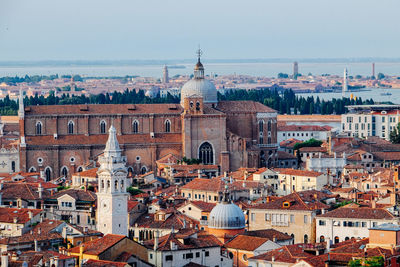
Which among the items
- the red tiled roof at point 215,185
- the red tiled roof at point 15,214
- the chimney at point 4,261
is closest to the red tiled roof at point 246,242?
the red tiled roof at point 15,214

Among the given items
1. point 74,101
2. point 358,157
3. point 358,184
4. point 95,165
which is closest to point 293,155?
point 358,157

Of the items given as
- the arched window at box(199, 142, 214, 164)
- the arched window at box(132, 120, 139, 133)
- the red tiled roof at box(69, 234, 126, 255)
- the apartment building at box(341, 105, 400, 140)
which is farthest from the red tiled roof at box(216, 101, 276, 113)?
the red tiled roof at box(69, 234, 126, 255)

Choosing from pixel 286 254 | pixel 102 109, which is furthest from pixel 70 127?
pixel 286 254

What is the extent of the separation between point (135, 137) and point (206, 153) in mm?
3231

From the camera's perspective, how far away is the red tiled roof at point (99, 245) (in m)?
29.5

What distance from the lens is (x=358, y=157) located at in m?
59.5

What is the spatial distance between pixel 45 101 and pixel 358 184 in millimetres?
52831

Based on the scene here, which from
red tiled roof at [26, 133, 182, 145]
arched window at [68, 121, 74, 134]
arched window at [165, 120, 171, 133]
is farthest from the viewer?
arched window at [165, 120, 171, 133]

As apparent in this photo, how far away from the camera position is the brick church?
193 feet

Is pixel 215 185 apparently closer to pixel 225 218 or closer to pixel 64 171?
pixel 225 218

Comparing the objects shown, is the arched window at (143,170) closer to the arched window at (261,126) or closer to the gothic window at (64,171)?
the gothic window at (64,171)

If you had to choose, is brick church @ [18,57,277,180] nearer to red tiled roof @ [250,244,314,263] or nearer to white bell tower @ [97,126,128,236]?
white bell tower @ [97,126,128,236]

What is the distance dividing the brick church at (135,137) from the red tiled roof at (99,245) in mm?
27864

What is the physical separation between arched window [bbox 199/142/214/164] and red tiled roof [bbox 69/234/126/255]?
30.0m
